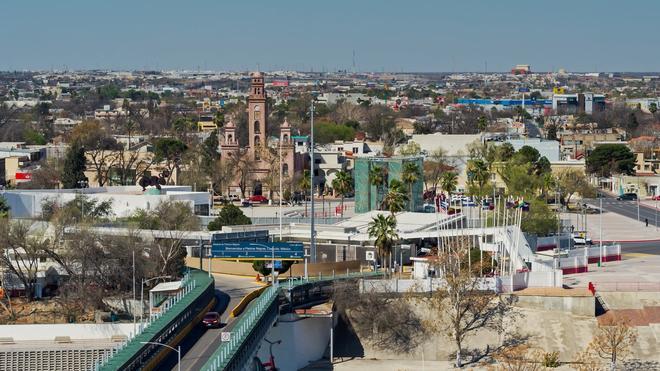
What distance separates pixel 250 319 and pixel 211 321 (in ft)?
7.08

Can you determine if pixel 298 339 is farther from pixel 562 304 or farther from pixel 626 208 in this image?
pixel 626 208

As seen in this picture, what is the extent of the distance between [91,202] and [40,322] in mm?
23119

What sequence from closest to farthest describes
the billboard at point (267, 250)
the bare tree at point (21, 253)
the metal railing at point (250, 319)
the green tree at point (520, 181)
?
the metal railing at point (250, 319)
the bare tree at point (21, 253)
the billboard at point (267, 250)
the green tree at point (520, 181)

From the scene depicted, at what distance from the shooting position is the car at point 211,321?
161ft

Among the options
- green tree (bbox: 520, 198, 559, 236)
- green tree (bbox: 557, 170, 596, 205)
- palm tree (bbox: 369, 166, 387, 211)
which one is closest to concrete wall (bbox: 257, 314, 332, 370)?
green tree (bbox: 520, 198, 559, 236)

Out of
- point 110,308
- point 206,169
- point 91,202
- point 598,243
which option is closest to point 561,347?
point 110,308

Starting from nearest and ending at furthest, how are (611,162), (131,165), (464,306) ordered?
(464,306)
(131,165)
(611,162)

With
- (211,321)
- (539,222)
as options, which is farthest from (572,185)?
(211,321)

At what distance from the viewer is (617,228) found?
3465 inches

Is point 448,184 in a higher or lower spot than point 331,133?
lower

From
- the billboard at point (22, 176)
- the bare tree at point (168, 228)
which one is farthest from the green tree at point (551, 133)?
the bare tree at point (168, 228)

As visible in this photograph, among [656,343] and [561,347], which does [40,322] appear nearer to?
[561,347]

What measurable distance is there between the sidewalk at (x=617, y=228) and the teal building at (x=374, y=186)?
9120 millimetres

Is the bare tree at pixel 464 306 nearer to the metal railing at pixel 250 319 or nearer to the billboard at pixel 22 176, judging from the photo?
the metal railing at pixel 250 319
